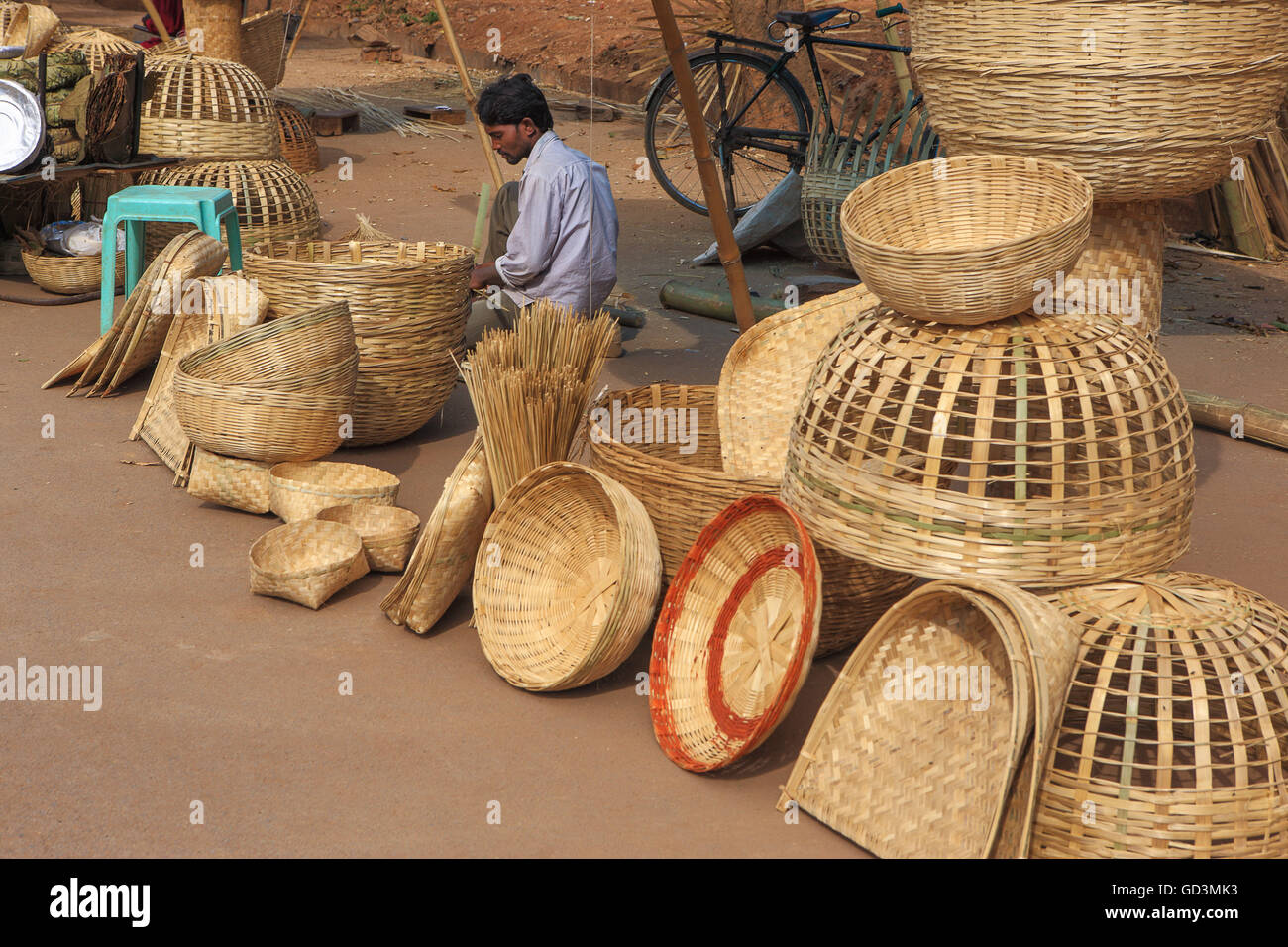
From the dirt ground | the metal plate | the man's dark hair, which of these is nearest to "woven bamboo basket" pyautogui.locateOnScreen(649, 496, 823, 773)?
the dirt ground

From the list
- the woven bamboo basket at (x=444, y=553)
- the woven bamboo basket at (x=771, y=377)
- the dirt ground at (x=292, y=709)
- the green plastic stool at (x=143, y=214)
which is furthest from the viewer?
the green plastic stool at (x=143, y=214)

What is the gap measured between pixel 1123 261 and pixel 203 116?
14.4ft

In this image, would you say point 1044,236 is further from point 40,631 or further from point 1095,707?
point 40,631

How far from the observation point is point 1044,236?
236 centimetres

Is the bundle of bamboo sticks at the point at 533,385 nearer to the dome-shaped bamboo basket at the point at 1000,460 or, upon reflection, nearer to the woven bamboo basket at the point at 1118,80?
the dome-shaped bamboo basket at the point at 1000,460

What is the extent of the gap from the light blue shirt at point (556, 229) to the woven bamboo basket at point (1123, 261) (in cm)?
168

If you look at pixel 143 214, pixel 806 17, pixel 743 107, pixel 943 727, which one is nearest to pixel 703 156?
pixel 943 727

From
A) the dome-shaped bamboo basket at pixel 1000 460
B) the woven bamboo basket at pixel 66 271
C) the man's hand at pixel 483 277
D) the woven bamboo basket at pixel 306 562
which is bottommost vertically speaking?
the woven bamboo basket at pixel 66 271

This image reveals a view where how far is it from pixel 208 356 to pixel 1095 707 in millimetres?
2765

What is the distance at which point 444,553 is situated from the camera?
3.02 metres

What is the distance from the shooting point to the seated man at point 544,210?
14.4 feet

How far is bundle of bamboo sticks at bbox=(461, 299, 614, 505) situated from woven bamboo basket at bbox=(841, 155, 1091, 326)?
875 millimetres

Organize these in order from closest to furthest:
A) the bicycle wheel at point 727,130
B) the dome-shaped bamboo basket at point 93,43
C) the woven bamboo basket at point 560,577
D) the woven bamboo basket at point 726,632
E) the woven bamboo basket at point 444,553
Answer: the woven bamboo basket at point 726,632
the woven bamboo basket at point 560,577
the woven bamboo basket at point 444,553
the dome-shaped bamboo basket at point 93,43
the bicycle wheel at point 727,130

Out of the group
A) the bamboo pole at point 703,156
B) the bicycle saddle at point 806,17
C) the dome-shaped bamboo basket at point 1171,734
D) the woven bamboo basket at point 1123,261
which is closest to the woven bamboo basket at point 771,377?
the bamboo pole at point 703,156
